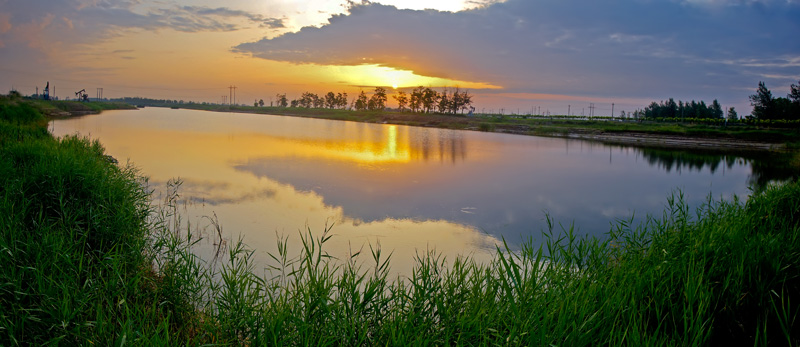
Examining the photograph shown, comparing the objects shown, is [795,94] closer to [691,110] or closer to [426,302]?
[691,110]

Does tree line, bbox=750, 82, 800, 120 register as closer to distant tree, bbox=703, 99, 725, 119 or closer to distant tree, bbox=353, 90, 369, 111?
distant tree, bbox=703, 99, 725, 119

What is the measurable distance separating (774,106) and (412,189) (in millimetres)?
43495

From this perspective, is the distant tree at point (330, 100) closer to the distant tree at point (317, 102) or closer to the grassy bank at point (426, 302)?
the distant tree at point (317, 102)

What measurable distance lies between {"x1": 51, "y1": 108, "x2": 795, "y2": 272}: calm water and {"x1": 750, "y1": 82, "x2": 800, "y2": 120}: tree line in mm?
22034

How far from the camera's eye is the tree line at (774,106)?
36281mm

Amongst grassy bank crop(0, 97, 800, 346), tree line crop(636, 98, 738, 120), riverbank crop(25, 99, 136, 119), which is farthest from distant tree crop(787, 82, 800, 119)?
riverbank crop(25, 99, 136, 119)

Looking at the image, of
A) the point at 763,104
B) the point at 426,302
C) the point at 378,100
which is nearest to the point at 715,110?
the point at 763,104

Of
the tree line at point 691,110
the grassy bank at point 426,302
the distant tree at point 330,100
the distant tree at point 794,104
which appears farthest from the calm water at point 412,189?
the distant tree at point 330,100

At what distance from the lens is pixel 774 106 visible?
38688 millimetres

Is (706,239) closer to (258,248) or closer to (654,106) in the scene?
(258,248)

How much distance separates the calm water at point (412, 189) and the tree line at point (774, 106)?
22034 millimetres

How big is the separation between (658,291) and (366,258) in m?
3.30

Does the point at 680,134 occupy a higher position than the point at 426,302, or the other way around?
the point at 680,134

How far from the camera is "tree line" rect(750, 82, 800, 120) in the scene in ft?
119
